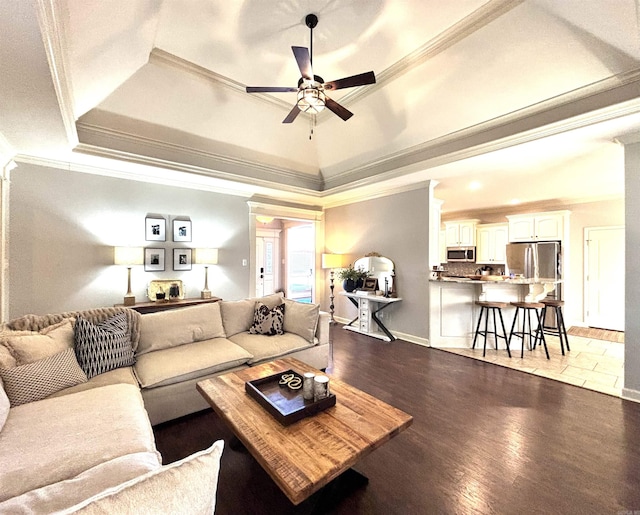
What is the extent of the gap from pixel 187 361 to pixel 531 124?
415cm

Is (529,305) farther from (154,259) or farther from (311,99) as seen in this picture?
(154,259)

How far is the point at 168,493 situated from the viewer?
0.61 metres

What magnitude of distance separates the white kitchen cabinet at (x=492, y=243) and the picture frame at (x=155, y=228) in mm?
6790

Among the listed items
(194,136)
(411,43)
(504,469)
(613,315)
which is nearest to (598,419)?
(504,469)

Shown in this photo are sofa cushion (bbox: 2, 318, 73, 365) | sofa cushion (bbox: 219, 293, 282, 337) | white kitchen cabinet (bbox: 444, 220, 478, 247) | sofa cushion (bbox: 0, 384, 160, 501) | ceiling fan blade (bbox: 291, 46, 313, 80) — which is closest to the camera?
sofa cushion (bbox: 0, 384, 160, 501)

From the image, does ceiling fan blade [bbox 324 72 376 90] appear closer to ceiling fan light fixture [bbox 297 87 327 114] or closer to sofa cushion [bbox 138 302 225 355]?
ceiling fan light fixture [bbox 297 87 327 114]

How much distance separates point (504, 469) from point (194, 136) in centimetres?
486

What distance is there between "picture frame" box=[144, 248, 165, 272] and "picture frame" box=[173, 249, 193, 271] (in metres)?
0.18

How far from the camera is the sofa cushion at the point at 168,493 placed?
0.56m

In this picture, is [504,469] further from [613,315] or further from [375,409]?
[613,315]

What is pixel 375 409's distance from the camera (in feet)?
5.57

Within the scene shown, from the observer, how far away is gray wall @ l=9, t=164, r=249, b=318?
3.49m

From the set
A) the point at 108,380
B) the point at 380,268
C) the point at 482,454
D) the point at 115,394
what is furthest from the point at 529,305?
the point at 108,380

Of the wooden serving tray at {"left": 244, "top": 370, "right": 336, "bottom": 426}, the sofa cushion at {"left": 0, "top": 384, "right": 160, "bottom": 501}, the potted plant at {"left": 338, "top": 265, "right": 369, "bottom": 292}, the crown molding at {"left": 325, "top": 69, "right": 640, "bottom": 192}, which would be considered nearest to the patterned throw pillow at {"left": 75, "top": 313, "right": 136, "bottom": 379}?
the sofa cushion at {"left": 0, "top": 384, "right": 160, "bottom": 501}
